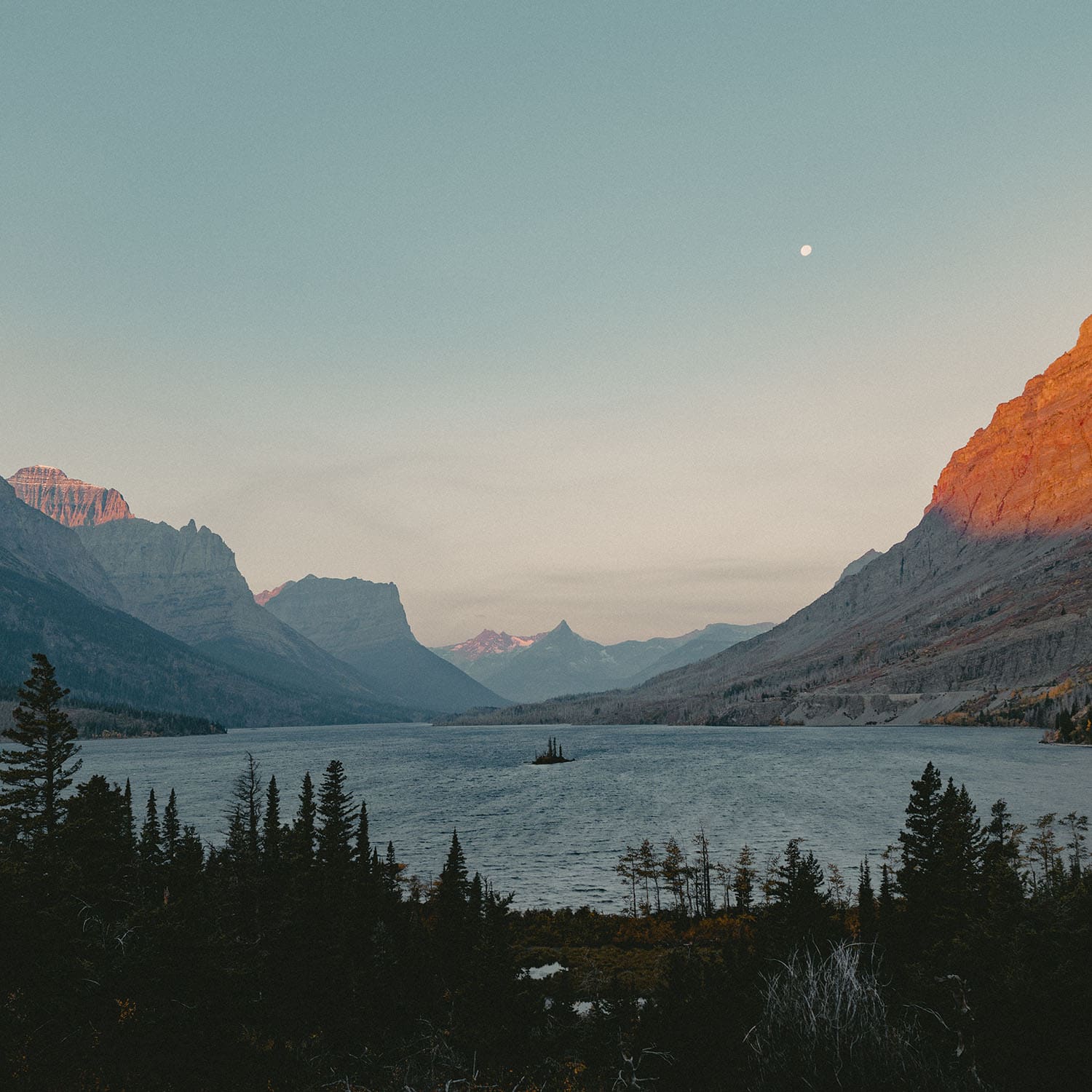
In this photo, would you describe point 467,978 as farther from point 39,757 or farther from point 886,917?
point 39,757

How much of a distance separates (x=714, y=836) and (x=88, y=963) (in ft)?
317

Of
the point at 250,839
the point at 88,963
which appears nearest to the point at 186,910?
the point at 88,963

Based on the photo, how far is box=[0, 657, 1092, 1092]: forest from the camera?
2288cm

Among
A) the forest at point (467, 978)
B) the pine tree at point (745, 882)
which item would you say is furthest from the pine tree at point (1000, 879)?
the pine tree at point (745, 882)

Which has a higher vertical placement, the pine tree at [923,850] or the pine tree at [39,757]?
the pine tree at [39,757]

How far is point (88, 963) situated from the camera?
2930 cm

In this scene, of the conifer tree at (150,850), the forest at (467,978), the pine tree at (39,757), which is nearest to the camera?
the forest at (467,978)

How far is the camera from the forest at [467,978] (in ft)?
75.0

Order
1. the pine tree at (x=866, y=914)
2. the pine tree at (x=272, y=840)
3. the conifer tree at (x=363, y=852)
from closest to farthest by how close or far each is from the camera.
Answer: the pine tree at (x=866, y=914) < the conifer tree at (x=363, y=852) < the pine tree at (x=272, y=840)

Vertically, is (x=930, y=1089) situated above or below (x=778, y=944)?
above

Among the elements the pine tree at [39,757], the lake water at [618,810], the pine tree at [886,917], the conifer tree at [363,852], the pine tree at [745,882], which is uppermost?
the pine tree at [39,757]

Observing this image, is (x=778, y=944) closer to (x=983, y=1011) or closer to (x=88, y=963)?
(x=983, y=1011)

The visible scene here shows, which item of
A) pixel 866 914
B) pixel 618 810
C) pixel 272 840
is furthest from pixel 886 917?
pixel 618 810

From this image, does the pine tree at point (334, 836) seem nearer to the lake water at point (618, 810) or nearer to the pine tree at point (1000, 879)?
the lake water at point (618, 810)
